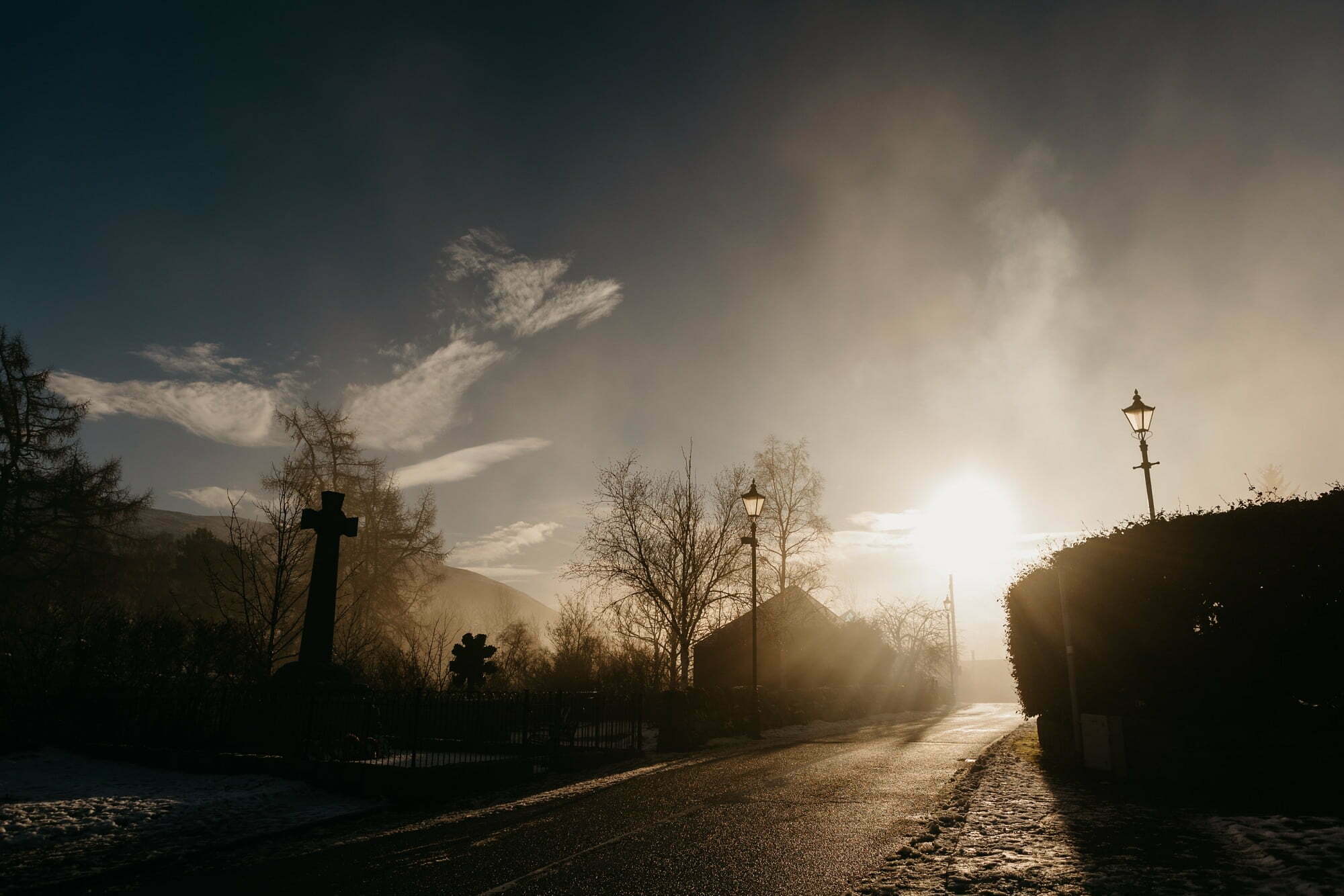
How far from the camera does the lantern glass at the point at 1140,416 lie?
1390 centimetres

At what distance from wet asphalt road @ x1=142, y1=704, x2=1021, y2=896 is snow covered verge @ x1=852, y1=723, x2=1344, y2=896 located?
51cm

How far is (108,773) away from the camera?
1116 cm

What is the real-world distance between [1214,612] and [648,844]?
8275mm

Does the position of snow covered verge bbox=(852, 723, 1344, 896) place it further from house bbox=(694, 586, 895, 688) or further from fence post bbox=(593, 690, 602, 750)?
house bbox=(694, 586, 895, 688)

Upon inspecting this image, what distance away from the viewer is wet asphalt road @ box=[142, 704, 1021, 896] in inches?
238

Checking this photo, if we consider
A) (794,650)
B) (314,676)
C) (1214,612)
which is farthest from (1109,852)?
(794,650)

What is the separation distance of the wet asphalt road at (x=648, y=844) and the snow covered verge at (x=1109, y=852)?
508 millimetres

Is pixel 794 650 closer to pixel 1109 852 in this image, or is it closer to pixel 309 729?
pixel 309 729

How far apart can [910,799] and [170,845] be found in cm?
873

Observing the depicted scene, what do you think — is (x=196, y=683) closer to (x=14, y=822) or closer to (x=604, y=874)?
(x=14, y=822)

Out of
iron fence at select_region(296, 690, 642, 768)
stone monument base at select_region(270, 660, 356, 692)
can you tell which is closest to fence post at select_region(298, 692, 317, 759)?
iron fence at select_region(296, 690, 642, 768)

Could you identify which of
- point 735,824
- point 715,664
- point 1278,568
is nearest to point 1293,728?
point 1278,568

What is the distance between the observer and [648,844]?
7352 mm

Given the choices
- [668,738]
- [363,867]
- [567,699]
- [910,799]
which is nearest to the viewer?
[363,867]
